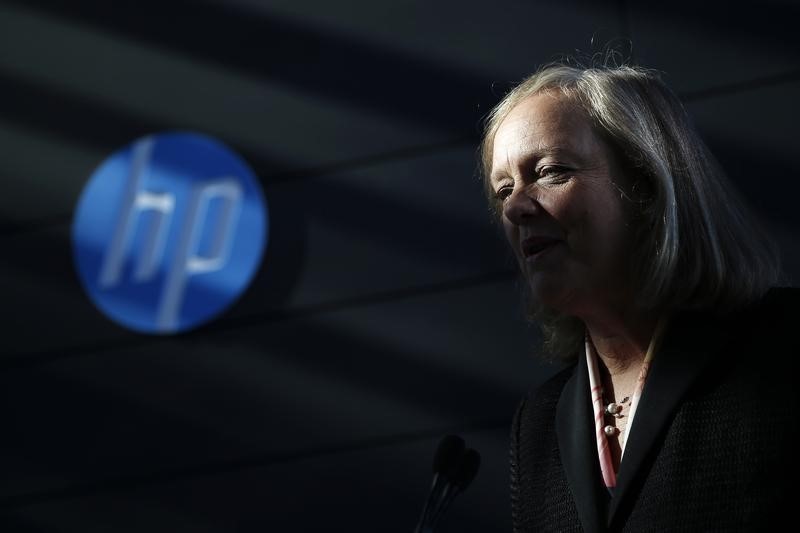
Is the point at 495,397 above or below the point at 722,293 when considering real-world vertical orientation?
above

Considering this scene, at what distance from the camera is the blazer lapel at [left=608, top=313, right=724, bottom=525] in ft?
4.04

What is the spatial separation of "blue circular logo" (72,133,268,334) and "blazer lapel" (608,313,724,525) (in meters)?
2.36

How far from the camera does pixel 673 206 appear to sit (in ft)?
4.50

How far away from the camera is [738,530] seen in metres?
1.13

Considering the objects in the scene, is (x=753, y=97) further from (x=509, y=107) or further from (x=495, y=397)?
(x=509, y=107)

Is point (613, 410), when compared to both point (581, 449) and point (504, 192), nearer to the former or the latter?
point (581, 449)

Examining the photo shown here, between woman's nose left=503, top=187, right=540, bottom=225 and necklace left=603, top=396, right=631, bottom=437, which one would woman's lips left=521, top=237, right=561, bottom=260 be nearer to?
woman's nose left=503, top=187, right=540, bottom=225

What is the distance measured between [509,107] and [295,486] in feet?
7.07

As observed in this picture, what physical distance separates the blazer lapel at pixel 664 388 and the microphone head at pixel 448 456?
1.39 ft

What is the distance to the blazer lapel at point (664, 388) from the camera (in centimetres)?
123

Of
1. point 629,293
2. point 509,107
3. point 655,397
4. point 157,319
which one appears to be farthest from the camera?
point 157,319

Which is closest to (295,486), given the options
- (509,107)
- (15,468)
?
(15,468)

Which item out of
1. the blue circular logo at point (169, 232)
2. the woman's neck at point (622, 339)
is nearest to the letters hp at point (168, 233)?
the blue circular logo at point (169, 232)

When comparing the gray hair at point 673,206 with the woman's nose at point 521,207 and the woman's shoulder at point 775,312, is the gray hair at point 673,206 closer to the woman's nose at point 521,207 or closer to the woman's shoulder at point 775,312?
the woman's shoulder at point 775,312
